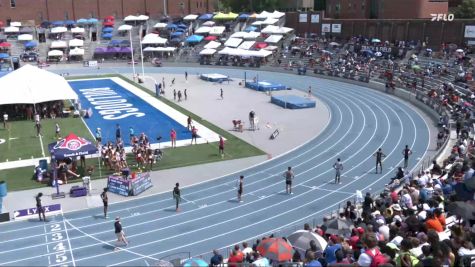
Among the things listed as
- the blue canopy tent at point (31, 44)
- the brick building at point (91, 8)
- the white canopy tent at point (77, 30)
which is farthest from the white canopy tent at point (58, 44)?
the brick building at point (91, 8)

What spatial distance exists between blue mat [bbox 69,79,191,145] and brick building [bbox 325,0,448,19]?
37.9m

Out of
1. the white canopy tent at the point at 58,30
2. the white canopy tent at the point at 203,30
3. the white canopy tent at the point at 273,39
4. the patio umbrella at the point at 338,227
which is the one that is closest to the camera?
the patio umbrella at the point at 338,227

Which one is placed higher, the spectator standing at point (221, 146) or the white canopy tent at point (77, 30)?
the white canopy tent at point (77, 30)

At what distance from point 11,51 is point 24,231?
2496 inches

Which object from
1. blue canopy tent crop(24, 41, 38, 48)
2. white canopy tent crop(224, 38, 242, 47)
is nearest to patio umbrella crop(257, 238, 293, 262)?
white canopy tent crop(224, 38, 242, 47)

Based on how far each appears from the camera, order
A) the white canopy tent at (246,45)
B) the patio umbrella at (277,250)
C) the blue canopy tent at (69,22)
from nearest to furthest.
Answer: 1. the patio umbrella at (277,250)
2. the white canopy tent at (246,45)
3. the blue canopy tent at (69,22)

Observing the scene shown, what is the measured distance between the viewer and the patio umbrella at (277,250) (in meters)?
12.8

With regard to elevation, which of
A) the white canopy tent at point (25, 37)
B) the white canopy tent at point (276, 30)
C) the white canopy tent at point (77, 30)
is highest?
the white canopy tent at point (77, 30)

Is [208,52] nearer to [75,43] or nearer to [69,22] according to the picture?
[75,43]

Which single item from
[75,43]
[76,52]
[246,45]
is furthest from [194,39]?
[75,43]

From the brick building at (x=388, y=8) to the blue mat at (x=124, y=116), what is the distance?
37922mm

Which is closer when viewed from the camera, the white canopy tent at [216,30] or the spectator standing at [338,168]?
the spectator standing at [338,168]

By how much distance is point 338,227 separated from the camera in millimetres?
15273

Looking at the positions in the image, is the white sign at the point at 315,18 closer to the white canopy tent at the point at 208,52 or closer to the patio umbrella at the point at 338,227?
the white canopy tent at the point at 208,52
